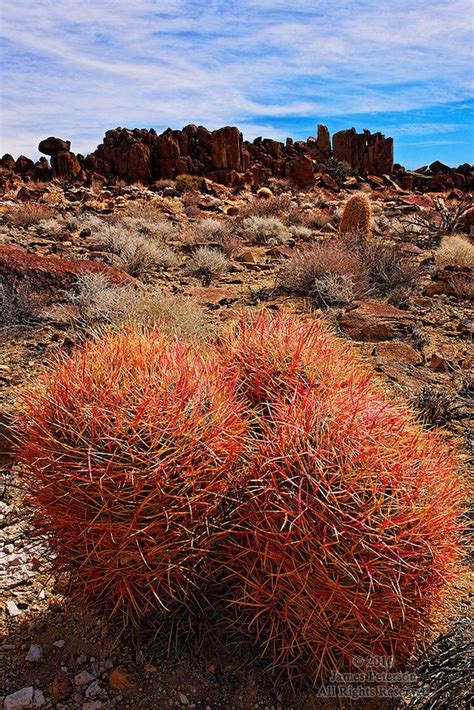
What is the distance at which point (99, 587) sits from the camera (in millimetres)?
2363

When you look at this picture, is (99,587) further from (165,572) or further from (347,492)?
(347,492)

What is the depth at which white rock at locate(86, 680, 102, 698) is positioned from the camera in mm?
2434

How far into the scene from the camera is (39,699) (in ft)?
7.93

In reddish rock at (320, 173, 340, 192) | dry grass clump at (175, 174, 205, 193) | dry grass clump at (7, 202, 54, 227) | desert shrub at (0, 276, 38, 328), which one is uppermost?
reddish rock at (320, 173, 340, 192)

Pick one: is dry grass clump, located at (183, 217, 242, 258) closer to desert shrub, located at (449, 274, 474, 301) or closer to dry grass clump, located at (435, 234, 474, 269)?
dry grass clump, located at (435, 234, 474, 269)


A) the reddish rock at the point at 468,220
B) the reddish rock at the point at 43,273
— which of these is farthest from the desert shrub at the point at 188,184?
the reddish rock at the point at 43,273

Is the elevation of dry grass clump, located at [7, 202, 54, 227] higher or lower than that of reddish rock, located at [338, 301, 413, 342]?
higher

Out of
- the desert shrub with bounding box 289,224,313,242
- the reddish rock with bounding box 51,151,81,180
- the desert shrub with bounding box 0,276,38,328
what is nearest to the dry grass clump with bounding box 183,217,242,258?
the desert shrub with bounding box 289,224,313,242

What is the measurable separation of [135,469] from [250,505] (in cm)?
45

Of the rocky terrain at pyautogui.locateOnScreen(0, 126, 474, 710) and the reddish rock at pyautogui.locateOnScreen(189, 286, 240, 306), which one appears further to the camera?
the reddish rock at pyautogui.locateOnScreen(189, 286, 240, 306)

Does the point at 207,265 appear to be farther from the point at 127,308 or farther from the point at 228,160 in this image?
the point at 228,160

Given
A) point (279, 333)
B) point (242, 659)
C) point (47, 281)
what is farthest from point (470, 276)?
point (242, 659)

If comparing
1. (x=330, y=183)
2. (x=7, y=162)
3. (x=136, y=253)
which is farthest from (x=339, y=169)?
(x=136, y=253)

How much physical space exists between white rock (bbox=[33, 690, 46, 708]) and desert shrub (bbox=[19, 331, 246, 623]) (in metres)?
0.48
